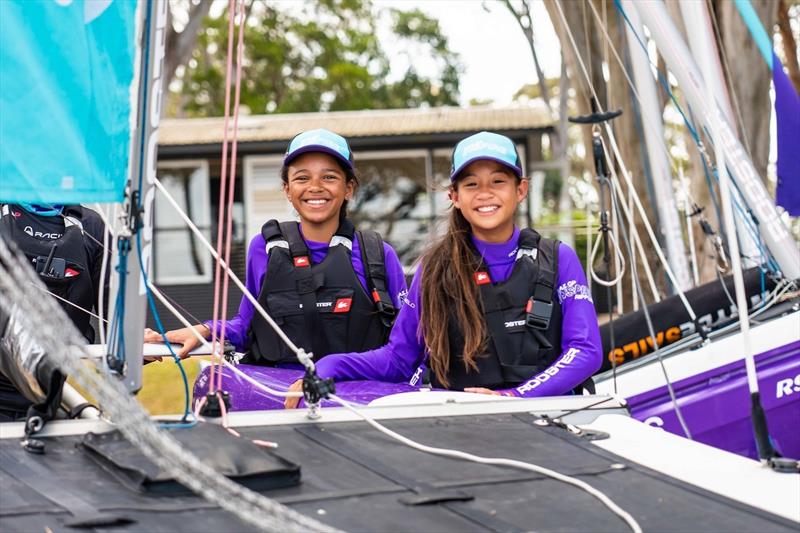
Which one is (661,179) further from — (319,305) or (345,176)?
(319,305)

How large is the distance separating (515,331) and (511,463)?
4.63ft

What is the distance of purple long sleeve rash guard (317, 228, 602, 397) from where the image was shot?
3920mm

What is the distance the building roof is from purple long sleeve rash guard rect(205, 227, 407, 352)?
16.8m

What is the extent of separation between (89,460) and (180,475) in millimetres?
427

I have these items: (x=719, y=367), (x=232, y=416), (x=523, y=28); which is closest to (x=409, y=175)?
(x=523, y=28)

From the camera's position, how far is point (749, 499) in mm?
2547

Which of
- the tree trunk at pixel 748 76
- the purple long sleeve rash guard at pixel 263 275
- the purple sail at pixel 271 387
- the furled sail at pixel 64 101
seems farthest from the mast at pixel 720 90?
the tree trunk at pixel 748 76

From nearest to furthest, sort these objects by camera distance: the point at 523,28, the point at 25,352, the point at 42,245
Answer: the point at 25,352 → the point at 42,245 → the point at 523,28

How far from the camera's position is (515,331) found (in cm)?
409

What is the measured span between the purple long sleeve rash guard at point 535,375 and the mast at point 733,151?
1869 mm

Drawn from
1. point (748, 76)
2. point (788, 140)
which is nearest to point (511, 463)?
point (788, 140)

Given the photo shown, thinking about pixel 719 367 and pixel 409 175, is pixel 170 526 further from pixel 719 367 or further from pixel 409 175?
pixel 409 175

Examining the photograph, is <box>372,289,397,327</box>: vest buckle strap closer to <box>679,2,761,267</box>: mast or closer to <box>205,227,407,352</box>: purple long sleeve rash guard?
<box>205,227,407,352</box>: purple long sleeve rash guard

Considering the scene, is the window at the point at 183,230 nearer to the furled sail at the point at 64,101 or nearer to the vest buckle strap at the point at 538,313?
the vest buckle strap at the point at 538,313
